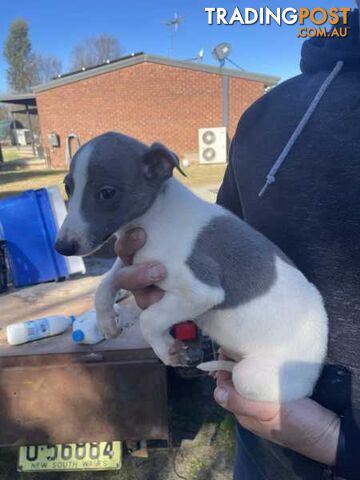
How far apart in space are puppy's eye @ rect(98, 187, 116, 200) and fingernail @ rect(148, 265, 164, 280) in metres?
0.30

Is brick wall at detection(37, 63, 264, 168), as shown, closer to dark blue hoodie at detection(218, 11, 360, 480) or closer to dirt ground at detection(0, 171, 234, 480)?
dirt ground at detection(0, 171, 234, 480)

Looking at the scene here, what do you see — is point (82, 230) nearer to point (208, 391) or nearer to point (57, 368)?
point (57, 368)

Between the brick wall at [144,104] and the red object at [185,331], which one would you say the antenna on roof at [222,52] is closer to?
the brick wall at [144,104]

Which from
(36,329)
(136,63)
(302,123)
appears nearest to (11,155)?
(136,63)

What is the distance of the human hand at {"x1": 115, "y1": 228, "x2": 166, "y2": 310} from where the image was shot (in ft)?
5.07

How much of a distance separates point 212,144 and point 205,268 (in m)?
21.8

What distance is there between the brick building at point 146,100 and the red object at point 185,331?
72.1 ft

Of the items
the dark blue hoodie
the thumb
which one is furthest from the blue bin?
the thumb

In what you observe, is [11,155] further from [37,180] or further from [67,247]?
[67,247]

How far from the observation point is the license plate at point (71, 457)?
321cm

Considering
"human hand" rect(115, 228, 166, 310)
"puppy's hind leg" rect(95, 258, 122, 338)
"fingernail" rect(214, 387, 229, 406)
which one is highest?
"human hand" rect(115, 228, 166, 310)

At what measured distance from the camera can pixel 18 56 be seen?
2274 inches

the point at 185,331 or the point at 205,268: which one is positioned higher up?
the point at 205,268

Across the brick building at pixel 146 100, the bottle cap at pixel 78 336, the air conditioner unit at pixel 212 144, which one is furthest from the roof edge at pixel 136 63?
the bottle cap at pixel 78 336
